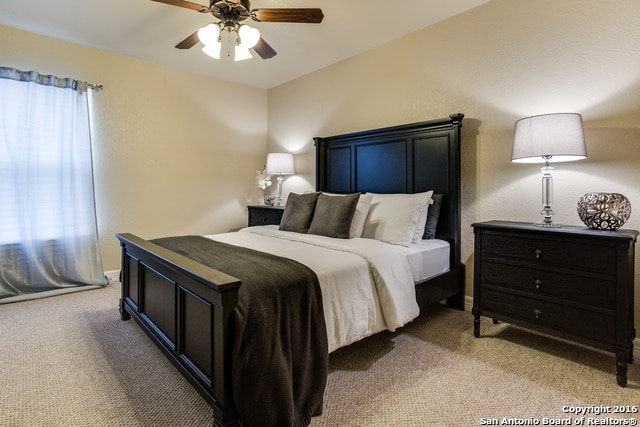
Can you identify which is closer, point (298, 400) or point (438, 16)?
point (298, 400)

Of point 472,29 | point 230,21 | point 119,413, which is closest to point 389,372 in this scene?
point 119,413

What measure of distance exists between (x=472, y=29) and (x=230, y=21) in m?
1.99

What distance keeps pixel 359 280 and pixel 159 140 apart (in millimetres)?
3295

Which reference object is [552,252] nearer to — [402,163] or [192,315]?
[402,163]

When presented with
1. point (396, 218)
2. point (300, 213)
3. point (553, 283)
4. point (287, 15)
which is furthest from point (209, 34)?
point (553, 283)

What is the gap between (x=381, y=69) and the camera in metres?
3.48

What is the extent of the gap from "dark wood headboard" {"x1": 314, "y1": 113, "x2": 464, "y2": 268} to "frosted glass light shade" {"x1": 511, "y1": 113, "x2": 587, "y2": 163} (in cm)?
71

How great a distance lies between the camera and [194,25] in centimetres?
307

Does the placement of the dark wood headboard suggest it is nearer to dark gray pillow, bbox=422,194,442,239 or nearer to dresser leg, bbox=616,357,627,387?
dark gray pillow, bbox=422,194,442,239

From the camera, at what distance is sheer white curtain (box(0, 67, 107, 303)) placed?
10.2ft

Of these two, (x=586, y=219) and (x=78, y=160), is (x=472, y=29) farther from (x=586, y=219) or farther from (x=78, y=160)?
(x=78, y=160)

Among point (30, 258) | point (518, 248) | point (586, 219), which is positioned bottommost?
point (30, 258)

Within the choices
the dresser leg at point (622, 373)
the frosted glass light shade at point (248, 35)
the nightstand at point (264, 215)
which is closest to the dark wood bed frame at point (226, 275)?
the nightstand at point (264, 215)

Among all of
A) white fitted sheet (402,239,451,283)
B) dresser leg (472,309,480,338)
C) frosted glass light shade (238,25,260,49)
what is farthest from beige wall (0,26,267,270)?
dresser leg (472,309,480,338)
